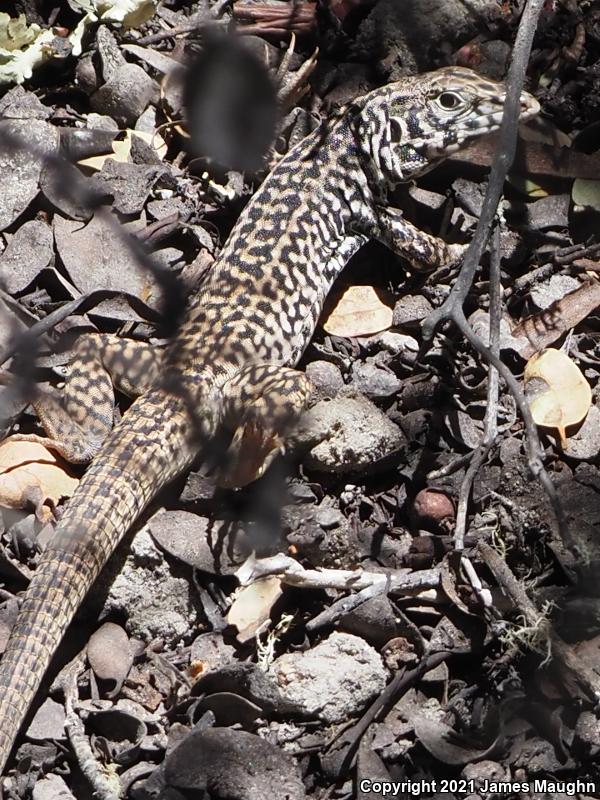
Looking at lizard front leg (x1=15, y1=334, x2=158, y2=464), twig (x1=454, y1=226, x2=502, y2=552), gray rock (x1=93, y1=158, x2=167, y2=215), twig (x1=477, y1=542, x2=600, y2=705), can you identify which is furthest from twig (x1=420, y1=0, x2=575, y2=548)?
gray rock (x1=93, y1=158, x2=167, y2=215)

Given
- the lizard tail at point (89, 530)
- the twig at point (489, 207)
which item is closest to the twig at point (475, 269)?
the twig at point (489, 207)

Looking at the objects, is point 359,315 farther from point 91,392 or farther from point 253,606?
point 253,606

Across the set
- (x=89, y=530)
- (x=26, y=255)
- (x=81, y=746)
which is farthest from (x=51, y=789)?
(x=26, y=255)

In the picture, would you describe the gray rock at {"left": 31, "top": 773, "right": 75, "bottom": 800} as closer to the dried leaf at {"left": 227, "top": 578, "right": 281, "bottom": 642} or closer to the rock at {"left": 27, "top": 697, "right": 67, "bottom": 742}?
the rock at {"left": 27, "top": 697, "right": 67, "bottom": 742}

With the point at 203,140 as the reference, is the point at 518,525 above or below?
below

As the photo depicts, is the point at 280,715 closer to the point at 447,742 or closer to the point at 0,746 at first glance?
the point at 447,742

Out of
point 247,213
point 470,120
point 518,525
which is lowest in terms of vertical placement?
point 518,525

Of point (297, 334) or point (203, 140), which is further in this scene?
point (203, 140)

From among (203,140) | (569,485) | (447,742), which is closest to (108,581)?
(447,742)
